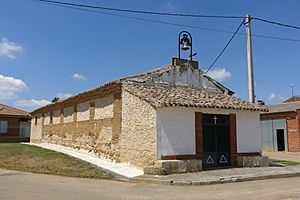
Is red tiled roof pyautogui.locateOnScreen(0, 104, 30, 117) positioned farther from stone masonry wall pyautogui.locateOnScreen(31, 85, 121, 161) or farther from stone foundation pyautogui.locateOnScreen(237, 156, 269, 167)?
stone foundation pyautogui.locateOnScreen(237, 156, 269, 167)

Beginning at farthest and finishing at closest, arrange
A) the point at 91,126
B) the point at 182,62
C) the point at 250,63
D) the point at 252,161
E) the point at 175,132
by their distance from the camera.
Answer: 1. the point at 91,126
2. the point at 182,62
3. the point at 250,63
4. the point at 252,161
5. the point at 175,132

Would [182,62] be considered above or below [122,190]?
above

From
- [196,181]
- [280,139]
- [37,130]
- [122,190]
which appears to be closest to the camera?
[122,190]

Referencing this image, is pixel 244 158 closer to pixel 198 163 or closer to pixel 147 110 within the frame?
pixel 198 163

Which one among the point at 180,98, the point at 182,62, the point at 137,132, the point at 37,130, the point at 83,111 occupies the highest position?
the point at 182,62

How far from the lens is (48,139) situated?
25516mm

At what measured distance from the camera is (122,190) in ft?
32.9

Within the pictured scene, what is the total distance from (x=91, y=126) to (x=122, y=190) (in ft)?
29.5

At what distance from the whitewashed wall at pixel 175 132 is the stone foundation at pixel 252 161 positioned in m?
2.87

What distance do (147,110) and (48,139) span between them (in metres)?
14.2

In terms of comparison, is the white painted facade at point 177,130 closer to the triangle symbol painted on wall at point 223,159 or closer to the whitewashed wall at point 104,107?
the triangle symbol painted on wall at point 223,159

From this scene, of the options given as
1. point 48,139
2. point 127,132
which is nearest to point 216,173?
point 127,132

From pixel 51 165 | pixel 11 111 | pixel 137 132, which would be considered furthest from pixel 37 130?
pixel 137 132

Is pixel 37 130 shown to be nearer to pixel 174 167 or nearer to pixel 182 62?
pixel 182 62
